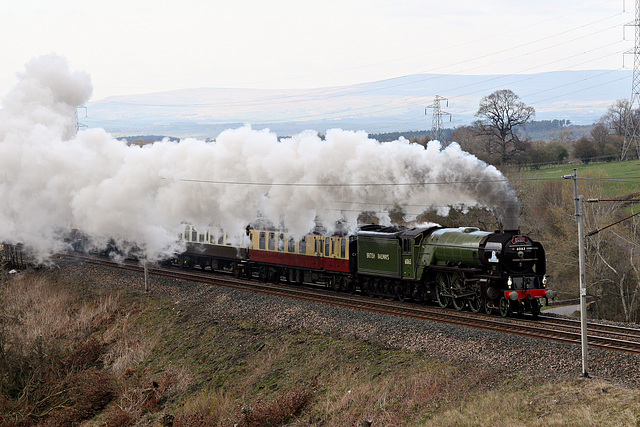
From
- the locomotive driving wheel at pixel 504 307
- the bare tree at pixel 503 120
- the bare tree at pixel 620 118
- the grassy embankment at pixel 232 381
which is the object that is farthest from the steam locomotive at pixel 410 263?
the bare tree at pixel 620 118

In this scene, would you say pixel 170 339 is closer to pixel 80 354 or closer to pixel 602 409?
pixel 80 354

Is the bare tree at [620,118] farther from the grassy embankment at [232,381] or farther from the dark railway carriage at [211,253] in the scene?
the grassy embankment at [232,381]

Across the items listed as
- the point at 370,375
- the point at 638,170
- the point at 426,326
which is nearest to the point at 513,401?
the point at 370,375

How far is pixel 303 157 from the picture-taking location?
28.7 metres

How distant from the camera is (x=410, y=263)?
92.3 ft

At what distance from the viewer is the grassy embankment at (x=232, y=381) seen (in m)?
16.8

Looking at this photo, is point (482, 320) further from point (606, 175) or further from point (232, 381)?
point (606, 175)

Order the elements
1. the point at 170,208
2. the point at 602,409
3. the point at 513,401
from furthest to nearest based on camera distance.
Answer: the point at 170,208, the point at 513,401, the point at 602,409

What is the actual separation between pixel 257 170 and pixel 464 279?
10.6 metres

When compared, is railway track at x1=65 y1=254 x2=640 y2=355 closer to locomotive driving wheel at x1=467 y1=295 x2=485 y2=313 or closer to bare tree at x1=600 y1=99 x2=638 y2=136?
locomotive driving wheel at x1=467 y1=295 x2=485 y2=313

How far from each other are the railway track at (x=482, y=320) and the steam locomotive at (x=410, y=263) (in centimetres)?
81

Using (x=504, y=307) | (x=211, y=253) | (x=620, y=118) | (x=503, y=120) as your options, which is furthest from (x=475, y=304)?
(x=620, y=118)

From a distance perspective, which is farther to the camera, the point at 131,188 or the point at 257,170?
the point at 131,188

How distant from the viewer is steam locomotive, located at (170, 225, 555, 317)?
24516 mm
